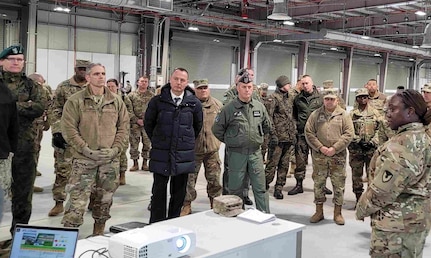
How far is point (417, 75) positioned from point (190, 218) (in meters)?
26.3

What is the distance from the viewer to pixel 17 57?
3.86m

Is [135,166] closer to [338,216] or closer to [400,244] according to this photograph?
[338,216]

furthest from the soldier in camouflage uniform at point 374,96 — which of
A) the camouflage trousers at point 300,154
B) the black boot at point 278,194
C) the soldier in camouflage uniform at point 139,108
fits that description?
the soldier in camouflage uniform at point 139,108

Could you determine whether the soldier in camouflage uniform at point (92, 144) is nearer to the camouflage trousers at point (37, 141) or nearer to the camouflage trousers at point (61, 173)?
the camouflage trousers at point (37, 141)

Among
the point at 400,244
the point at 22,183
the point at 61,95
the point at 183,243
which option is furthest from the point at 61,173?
the point at 400,244

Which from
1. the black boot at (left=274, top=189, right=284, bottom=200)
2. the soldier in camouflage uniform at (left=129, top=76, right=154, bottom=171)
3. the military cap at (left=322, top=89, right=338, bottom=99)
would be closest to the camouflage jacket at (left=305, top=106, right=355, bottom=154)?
the military cap at (left=322, top=89, right=338, bottom=99)

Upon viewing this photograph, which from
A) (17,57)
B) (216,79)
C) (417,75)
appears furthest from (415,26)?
(17,57)

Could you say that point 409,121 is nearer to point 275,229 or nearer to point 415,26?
point 275,229

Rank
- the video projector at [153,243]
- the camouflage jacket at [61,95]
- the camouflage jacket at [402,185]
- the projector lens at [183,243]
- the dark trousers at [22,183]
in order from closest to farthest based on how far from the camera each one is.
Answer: the video projector at [153,243]
the projector lens at [183,243]
the camouflage jacket at [402,185]
the dark trousers at [22,183]
the camouflage jacket at [61,95]

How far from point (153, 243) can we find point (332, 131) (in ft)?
11.6

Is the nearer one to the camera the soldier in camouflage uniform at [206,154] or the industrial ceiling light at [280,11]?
the soldier in camouflage uniform at [206,154]

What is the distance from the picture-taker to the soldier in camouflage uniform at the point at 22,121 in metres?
3.89

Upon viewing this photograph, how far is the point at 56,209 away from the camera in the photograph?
5.20 meters

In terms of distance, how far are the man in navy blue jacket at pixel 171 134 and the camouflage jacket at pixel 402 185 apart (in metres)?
1.98
